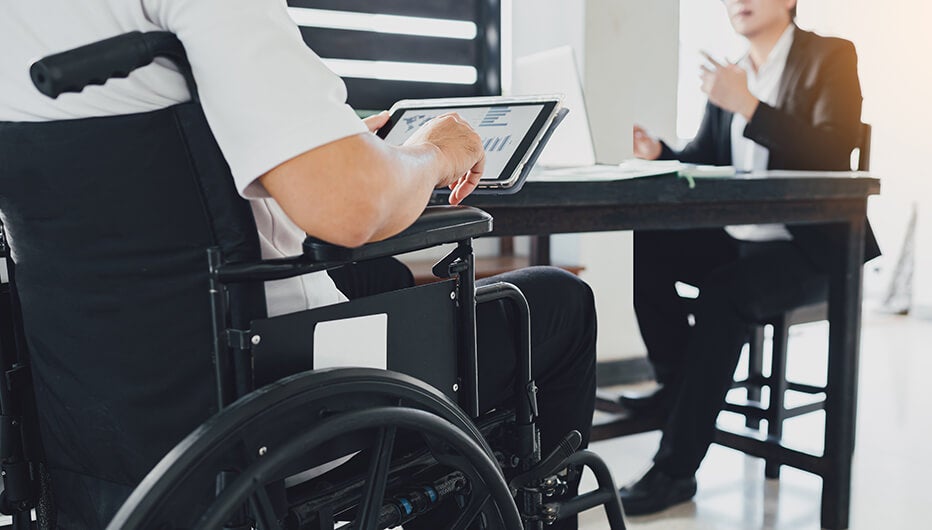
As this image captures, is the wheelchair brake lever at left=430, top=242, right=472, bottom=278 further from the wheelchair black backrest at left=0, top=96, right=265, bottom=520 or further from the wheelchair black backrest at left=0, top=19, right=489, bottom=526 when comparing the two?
the wheelchair black backrest at left=0, top=96, right=265, bottom=520

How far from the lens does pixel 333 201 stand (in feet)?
2.22

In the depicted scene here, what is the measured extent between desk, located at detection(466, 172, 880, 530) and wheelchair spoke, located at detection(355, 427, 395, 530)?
576mm

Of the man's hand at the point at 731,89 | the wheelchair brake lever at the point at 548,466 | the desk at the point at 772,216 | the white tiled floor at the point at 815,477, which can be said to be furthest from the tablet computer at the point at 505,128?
the man's hand at the point at 731,89

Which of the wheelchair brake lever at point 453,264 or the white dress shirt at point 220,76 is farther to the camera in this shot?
the wheelchair brake lever at point 453,264

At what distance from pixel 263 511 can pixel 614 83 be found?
242 cm

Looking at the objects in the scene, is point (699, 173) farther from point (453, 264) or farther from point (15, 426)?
point (15, 426)

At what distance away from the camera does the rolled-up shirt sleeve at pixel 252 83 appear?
2.11 ft

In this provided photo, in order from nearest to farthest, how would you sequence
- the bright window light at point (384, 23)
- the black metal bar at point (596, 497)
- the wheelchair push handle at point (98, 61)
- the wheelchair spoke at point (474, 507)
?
the wheelchair push handle at point (98, 61) < the wheelchair spoke at point (474, 507) < the black metal bar at point (596, 497) < the bright window light at point (384, 23)

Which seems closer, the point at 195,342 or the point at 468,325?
the point at 195,342

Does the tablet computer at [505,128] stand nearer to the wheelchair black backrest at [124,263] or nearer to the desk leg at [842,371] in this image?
the wheelchair black backrest at [124,263]

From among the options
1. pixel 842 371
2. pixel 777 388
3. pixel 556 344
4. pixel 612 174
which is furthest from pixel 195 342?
pixel 777 388

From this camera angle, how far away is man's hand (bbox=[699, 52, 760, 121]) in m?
2.09

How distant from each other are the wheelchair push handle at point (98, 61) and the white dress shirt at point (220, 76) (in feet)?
0.08

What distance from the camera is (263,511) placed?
66cm
